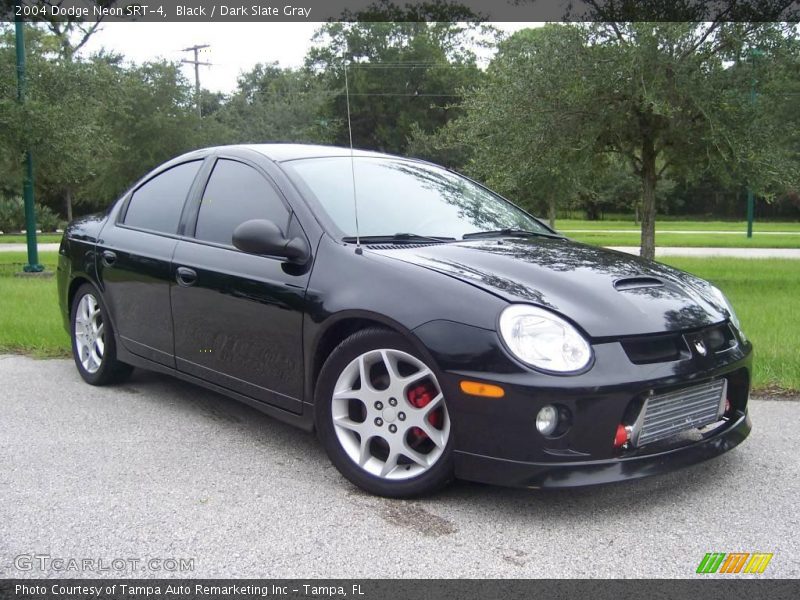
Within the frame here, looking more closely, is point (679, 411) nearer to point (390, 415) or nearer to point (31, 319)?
point (390, 415)

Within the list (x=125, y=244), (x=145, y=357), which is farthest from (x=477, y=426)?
(x=125, y=244)

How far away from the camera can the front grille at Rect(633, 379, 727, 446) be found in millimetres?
3016

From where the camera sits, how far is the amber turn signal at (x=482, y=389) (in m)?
2.91

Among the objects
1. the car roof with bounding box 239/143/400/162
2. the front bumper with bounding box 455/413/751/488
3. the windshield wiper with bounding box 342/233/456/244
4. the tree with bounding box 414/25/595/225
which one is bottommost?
the front bumper with bounding box 455/413/751/488

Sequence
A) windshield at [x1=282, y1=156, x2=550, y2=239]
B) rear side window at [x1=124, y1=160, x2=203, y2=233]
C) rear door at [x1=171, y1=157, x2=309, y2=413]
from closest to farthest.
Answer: rear door at [x1=171, y1=157, x2=309, y2=413]
windshield at [x1=282, y1=156, x2=550, y2=239]
rear side window at [x1=124, y1=160, x2=203, y2=233]

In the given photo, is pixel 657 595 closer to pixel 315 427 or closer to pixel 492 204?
pixel 315 427

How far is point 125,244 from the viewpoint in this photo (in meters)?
4.80

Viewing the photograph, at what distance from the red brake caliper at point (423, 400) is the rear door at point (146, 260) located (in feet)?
5.81

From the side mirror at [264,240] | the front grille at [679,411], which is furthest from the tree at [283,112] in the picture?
the front grille at [679,411]

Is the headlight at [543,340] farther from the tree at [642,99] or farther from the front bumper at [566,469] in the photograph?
the tree at [642,99]

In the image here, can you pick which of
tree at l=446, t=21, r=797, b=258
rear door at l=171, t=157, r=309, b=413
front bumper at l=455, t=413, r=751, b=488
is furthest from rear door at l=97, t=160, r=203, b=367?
tree at l=446, t=21, r=797, b=258

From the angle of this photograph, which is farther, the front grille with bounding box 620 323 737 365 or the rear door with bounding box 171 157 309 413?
the rear door with bounding box 171 157 309 413

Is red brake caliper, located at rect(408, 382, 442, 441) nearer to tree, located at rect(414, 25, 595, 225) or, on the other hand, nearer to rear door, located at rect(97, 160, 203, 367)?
rear door, located at rect(97, 160, 203, 367)

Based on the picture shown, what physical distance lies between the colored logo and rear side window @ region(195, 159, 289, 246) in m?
2.37
